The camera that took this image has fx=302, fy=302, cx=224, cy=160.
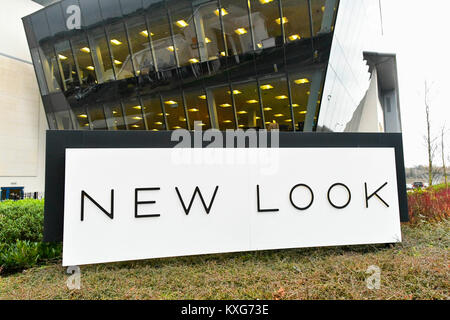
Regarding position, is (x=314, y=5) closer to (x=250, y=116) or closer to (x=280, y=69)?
(x=280, y=69)

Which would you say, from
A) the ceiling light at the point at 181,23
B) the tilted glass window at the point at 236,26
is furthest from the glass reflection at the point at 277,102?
the ceiling light at the point at 181,23

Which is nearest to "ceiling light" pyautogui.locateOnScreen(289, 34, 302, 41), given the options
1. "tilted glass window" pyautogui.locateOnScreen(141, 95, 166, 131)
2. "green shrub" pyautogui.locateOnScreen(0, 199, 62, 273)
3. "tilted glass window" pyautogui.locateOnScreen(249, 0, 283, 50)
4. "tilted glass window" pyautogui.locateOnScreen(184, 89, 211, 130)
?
"tilted glass window" pyautogui.locateOnScreen(249, 0, 283, 50)

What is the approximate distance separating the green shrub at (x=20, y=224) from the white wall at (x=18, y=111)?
A: 20.0 m

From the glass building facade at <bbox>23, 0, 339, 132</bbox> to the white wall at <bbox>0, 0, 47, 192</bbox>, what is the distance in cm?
700

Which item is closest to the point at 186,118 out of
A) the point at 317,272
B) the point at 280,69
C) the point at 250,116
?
the point at 250,116

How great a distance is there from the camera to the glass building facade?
1347cm

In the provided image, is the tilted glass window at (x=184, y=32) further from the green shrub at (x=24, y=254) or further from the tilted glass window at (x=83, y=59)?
the green shrub at (x=24, y=254)

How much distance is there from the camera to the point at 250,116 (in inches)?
598

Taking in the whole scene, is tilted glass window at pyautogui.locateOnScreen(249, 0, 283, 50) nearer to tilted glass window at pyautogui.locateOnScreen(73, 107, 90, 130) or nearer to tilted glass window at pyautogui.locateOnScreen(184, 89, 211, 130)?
tilted glass window at pyautogui.locateOnScreen(184, 89, 211, 130)

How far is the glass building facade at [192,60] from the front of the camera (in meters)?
13.5

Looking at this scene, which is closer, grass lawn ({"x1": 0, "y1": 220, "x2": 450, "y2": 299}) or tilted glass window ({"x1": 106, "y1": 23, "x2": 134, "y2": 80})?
grass lawn ({"x1": 0, "y1": 220, "x2": 450, "y2": 299})

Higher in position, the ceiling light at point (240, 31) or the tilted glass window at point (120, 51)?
the tilted glass window at point (120, 51)

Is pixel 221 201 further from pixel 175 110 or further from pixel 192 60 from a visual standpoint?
pixel 175 110
